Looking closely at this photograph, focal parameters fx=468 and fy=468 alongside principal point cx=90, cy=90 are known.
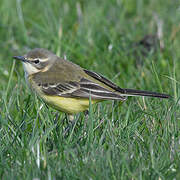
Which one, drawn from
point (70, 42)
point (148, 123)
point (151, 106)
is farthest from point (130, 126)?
point (70, 42)

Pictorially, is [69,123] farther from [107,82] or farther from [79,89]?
[107,82]

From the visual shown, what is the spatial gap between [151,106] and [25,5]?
4864 mm

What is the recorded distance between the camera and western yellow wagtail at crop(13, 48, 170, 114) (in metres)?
5.29

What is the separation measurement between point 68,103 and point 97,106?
0.38 m

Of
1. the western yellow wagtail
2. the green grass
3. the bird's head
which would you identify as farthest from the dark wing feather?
the bird's head

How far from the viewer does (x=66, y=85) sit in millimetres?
5598

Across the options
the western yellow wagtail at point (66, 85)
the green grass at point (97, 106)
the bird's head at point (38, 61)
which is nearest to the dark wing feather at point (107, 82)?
the western yellow wagtail at point (66, 85)

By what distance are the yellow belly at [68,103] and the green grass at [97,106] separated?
0.39 ft

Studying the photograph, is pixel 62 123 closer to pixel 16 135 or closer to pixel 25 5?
pixel 16 135

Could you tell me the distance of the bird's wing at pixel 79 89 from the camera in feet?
17.3

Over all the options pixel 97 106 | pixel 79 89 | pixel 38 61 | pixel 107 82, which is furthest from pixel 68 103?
pixel 38 61

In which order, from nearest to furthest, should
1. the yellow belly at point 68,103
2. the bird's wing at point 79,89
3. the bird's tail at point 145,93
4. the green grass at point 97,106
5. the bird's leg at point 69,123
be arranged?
1. the green grass at point 97,106
2. the bird's leg at point 69,123
3. the bird's tail at point 145,93
4. the bird's wing at point 79,89
5. the yellow belly at point 68,103

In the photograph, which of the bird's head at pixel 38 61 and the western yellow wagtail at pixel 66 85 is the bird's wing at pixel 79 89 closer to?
the western yellow wagtail at pixel 66 85

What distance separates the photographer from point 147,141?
4.37 m
